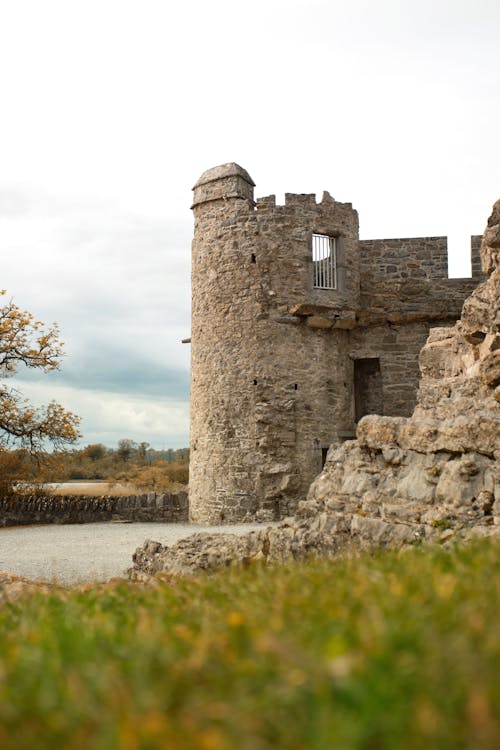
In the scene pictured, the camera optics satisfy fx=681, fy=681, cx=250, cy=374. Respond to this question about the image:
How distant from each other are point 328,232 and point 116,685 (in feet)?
56.0

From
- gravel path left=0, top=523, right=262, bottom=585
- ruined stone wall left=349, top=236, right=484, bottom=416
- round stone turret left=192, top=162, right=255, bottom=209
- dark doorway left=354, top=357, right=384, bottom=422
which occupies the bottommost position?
gravel path left=0, top=523, right=262, bottom=585

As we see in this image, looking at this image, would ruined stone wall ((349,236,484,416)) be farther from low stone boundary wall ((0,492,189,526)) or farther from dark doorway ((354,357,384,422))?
low stone boundary wall ((0,492,189,526))

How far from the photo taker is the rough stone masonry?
6.41 m

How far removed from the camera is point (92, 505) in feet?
65.0

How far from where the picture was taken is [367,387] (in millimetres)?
19625

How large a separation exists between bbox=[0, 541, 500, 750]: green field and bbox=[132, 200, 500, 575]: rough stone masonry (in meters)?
3.20

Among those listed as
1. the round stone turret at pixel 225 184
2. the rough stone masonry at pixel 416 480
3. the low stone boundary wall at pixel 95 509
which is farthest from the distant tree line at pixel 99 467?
the rough stone masonry at pixel 416 480

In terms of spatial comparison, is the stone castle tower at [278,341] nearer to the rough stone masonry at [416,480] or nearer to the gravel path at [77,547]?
the gravel path at [77,547]

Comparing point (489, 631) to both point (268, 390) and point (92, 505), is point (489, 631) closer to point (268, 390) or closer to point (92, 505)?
point (268, 390)

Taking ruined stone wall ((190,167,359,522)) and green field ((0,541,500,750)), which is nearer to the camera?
green field ((0,541,500,750))

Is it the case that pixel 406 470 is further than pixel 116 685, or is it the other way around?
pixel 406 470

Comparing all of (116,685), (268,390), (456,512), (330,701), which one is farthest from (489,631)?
(268,390)

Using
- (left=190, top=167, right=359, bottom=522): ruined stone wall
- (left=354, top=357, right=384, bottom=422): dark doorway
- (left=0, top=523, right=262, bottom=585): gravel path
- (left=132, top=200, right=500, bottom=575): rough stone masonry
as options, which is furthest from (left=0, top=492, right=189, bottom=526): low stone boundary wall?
(left=132, top=200, right=500, bottom=575): rough stone masonry

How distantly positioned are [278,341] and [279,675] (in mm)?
15396
